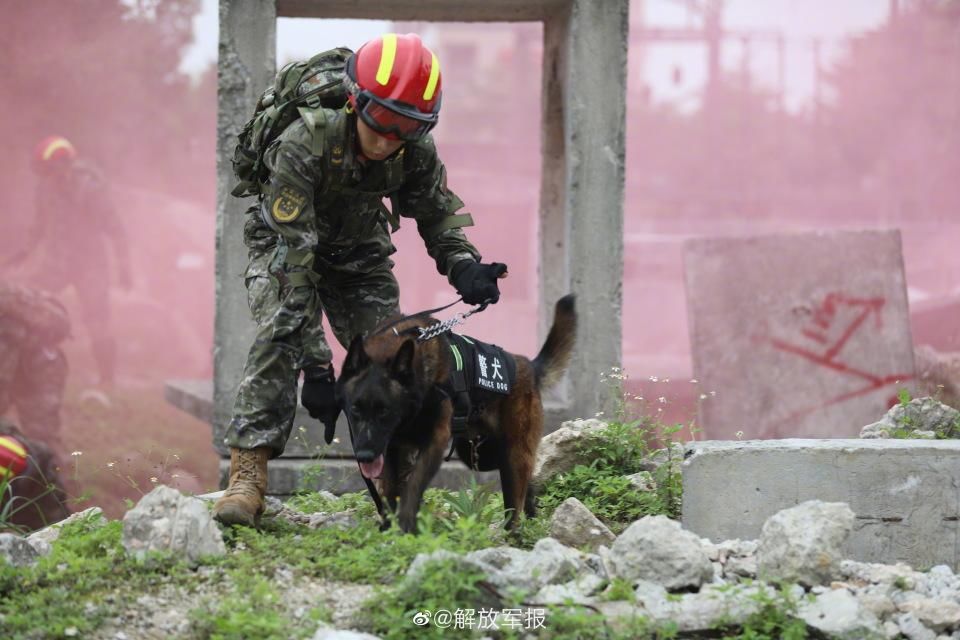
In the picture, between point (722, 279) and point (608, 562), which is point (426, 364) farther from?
point (722, 279)

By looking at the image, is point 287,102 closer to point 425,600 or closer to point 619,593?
point 425,600

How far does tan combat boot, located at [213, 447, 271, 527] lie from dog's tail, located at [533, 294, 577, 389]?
1.19m

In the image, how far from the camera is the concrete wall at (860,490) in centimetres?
514

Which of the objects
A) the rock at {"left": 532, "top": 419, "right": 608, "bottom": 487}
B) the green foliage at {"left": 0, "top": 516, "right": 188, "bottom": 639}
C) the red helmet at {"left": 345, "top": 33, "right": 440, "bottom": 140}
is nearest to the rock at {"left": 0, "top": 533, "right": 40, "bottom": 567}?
the green foliage at {"left": 0, "top": 516, "right": 188, "bottom": 639}

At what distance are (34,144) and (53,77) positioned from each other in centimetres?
91

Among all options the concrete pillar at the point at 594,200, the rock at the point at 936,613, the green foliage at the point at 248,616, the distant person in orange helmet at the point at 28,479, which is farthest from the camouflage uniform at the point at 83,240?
the rock at the point at 936,613

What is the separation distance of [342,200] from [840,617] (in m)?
2.54

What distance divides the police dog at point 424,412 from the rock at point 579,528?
20 cm

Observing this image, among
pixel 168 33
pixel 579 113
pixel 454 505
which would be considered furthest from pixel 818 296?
pixel 168 33

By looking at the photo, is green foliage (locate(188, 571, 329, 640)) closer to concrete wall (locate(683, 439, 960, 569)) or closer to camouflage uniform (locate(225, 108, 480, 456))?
camouflage uniform (locate(225, 108, 480, 456))

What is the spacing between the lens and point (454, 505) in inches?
203

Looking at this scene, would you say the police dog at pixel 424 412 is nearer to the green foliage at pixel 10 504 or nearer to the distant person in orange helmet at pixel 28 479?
the green foliage at pixel 10 504

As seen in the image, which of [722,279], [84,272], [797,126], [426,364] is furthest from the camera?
[797,126]

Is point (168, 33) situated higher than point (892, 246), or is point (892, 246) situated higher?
point (168, 33)
